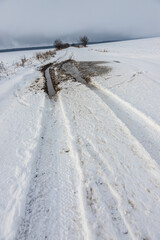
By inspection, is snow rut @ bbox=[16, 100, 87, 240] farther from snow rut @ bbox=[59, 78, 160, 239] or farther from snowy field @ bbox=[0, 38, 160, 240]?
snow rut @ bbox=[59, 78, 160, 239]

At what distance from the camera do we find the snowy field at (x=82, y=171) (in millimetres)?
1507

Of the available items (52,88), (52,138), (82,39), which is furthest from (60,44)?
(52,138)

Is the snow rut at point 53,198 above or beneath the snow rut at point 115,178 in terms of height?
beneath

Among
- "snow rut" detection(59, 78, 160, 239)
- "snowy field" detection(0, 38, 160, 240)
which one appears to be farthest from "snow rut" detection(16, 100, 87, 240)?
"snow rut" detection(59, 78, 160, 239)

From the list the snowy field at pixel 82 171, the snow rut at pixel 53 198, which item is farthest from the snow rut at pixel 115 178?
the snow rut at pixel 53 198

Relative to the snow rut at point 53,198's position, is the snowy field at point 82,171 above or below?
above

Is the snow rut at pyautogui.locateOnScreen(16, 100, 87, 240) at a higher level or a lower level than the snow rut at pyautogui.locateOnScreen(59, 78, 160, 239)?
lower

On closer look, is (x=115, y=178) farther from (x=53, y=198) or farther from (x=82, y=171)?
(x=53, y=198)

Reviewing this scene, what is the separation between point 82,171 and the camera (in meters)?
2.10

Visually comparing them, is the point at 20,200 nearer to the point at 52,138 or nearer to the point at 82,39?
the point at 52,138

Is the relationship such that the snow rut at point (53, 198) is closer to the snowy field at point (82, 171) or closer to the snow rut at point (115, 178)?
the snowy field at point (82, 171)

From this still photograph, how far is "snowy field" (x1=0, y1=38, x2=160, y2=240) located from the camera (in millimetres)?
1507

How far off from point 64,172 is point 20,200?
→ 751 mm

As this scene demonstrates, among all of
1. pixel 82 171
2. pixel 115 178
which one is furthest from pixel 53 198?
pixel 115 178
